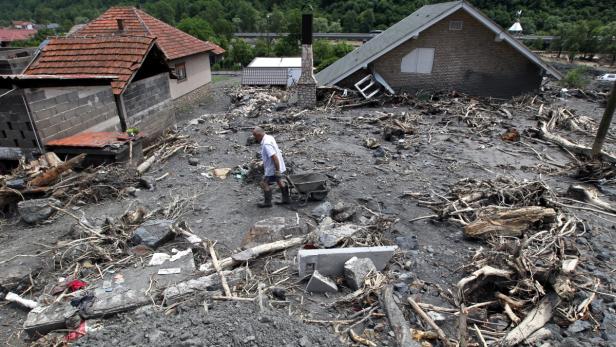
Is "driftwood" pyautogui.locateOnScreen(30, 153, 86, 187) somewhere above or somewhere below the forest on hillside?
below

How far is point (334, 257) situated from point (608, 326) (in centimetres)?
312

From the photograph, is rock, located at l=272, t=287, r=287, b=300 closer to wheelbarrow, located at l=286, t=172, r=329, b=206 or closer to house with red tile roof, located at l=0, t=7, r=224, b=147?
wheelbarrow, located at l=286, t=172, r=329, b=206

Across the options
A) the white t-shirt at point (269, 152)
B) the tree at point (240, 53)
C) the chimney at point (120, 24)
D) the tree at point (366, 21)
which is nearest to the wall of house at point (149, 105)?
the chimney at point (120, 24)

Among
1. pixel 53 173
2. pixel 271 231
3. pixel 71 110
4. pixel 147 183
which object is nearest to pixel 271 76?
pixel 71 110

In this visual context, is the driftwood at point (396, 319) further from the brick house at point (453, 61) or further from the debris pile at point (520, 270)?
the brick house at point (453, 61)

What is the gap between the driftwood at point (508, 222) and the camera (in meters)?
5.39

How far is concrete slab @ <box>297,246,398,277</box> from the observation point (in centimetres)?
454

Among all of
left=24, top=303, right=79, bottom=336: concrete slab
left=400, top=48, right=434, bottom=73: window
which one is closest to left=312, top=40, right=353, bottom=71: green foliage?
left=400, top=48, right=434, bottom=73: window

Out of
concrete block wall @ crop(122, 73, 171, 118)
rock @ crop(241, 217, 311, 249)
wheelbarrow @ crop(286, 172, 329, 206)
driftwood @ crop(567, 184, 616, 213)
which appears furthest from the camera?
concrete block wall @ crop(122, 73, 171, 118)

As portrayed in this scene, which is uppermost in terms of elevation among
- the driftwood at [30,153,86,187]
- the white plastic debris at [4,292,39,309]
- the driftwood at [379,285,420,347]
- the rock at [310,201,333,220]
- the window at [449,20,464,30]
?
the window at [449,20,464,30]

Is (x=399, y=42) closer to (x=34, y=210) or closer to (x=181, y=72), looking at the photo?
(x=181, y=72)

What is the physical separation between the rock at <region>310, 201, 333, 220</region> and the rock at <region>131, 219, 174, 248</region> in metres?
2.53

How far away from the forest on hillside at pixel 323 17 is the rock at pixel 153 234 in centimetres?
2700

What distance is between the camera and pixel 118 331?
11.7 feet
